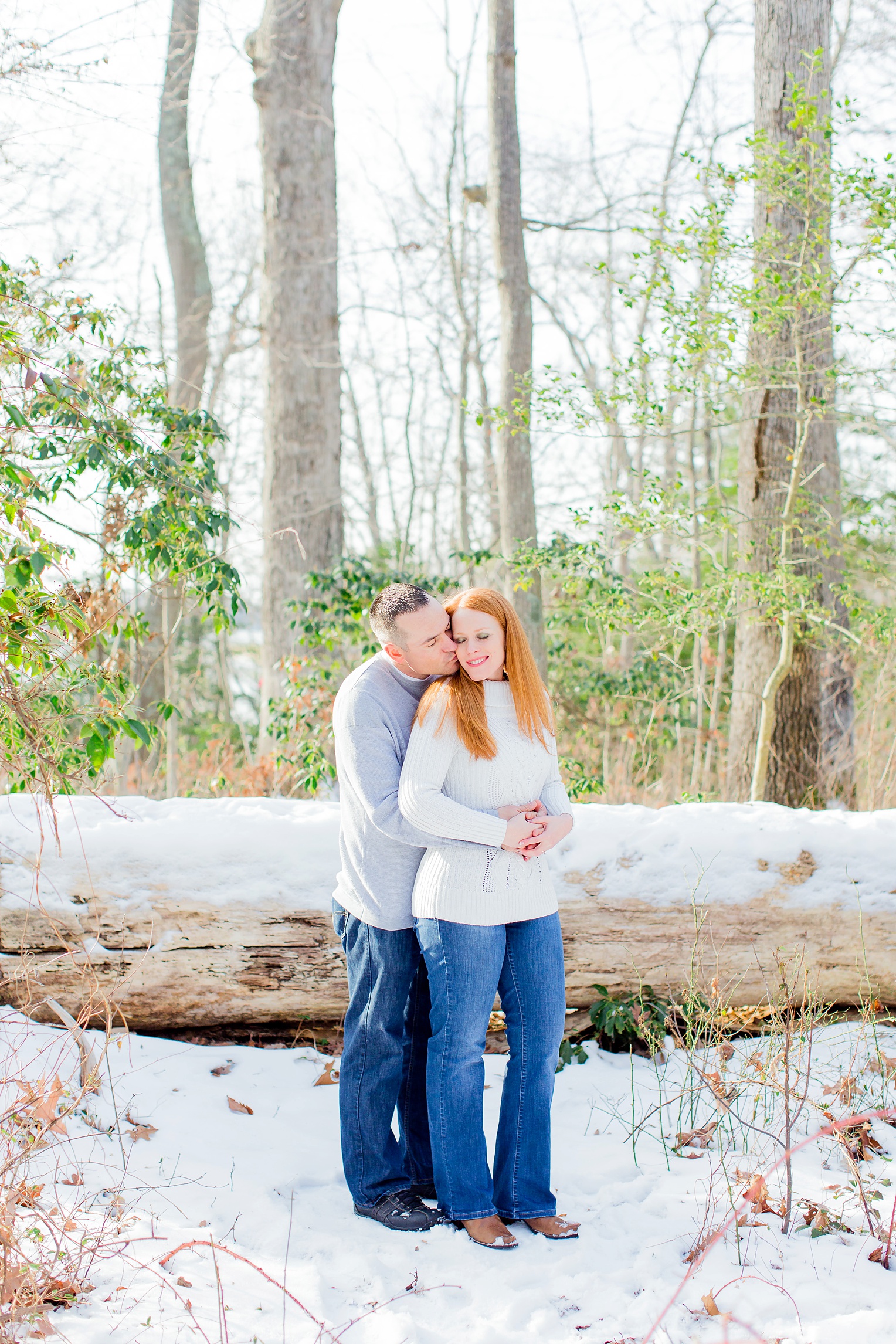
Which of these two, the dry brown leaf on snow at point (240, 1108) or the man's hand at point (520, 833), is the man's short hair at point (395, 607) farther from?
the dry brown leaf on snow at point (240, 1108)

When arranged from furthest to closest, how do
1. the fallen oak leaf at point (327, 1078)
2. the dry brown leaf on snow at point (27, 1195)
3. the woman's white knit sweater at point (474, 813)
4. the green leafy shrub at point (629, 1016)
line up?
the green leafy shrub at point (629, 1016) < the fallen oak leaf at point (327, 1078) < the woman's white knit sweater at point (474, 813) < the dry brown leaf on snow at point (27, 1195)

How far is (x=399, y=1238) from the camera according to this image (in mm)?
2643

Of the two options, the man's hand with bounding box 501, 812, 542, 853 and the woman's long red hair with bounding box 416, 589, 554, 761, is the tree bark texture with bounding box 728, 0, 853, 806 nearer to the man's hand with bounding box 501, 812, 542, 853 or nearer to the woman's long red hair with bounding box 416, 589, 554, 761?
the woman's long red hair with bounding box 416, 589, 554, 761

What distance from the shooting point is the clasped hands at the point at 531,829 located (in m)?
2.58

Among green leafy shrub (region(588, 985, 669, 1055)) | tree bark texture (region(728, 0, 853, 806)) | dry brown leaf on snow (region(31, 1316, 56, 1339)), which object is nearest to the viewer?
dry brown leaf on snow (region(31, 1316, 56, 1339))

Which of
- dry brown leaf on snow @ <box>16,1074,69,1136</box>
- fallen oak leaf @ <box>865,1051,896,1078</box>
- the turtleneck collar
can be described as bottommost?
fallen oak leaf @ <box>865,1051,896,1078</box>

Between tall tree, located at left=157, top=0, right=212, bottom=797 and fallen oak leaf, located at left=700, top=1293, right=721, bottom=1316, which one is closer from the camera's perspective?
fallen oak leaf, located at left=700, top=1293, right=721, bottom=1316

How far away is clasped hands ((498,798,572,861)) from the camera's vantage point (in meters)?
2.58

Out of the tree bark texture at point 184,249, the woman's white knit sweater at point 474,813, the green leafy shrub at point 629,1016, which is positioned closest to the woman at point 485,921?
the woman's white knit sweater at point 474,813

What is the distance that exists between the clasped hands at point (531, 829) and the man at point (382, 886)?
0.01 metres

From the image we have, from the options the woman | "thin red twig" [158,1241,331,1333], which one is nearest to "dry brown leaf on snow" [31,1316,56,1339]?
"thin red twig" [158,1241,331,1333]

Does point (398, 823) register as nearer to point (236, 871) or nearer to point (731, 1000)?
point (236, 871)

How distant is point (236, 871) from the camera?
11.9 ft

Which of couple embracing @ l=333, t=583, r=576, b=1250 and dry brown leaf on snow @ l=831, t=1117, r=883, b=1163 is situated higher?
couple embracing @ l=333, t=583, r=576, b=1250
